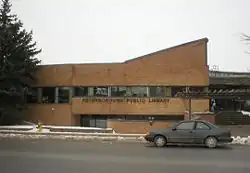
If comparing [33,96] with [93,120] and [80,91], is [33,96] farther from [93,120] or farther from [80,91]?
[93,120]

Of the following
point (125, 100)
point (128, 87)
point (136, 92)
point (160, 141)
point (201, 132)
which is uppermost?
point (128, 87)

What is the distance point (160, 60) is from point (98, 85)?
6528 millimetres

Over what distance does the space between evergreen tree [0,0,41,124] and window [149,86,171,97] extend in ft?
38.8

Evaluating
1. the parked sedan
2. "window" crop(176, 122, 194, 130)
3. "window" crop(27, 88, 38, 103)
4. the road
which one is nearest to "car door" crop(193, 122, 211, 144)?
the parked sedan

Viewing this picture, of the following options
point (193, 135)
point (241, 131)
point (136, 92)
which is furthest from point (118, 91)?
point (193, 135)

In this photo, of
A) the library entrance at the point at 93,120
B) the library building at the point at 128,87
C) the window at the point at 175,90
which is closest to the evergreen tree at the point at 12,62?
the library building at the point at 128,87

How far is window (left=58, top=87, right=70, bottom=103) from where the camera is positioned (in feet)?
140

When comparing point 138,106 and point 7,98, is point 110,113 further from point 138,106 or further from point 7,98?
point 7,98

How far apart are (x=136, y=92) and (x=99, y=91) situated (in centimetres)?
375

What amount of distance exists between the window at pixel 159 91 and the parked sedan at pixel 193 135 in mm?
19188

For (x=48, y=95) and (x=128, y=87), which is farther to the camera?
(x=48, y=95)

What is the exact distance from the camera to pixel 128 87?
41.0 m

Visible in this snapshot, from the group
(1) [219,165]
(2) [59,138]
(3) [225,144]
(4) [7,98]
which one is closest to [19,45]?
(4) [7,98]

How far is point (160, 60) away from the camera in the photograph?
132 feet
